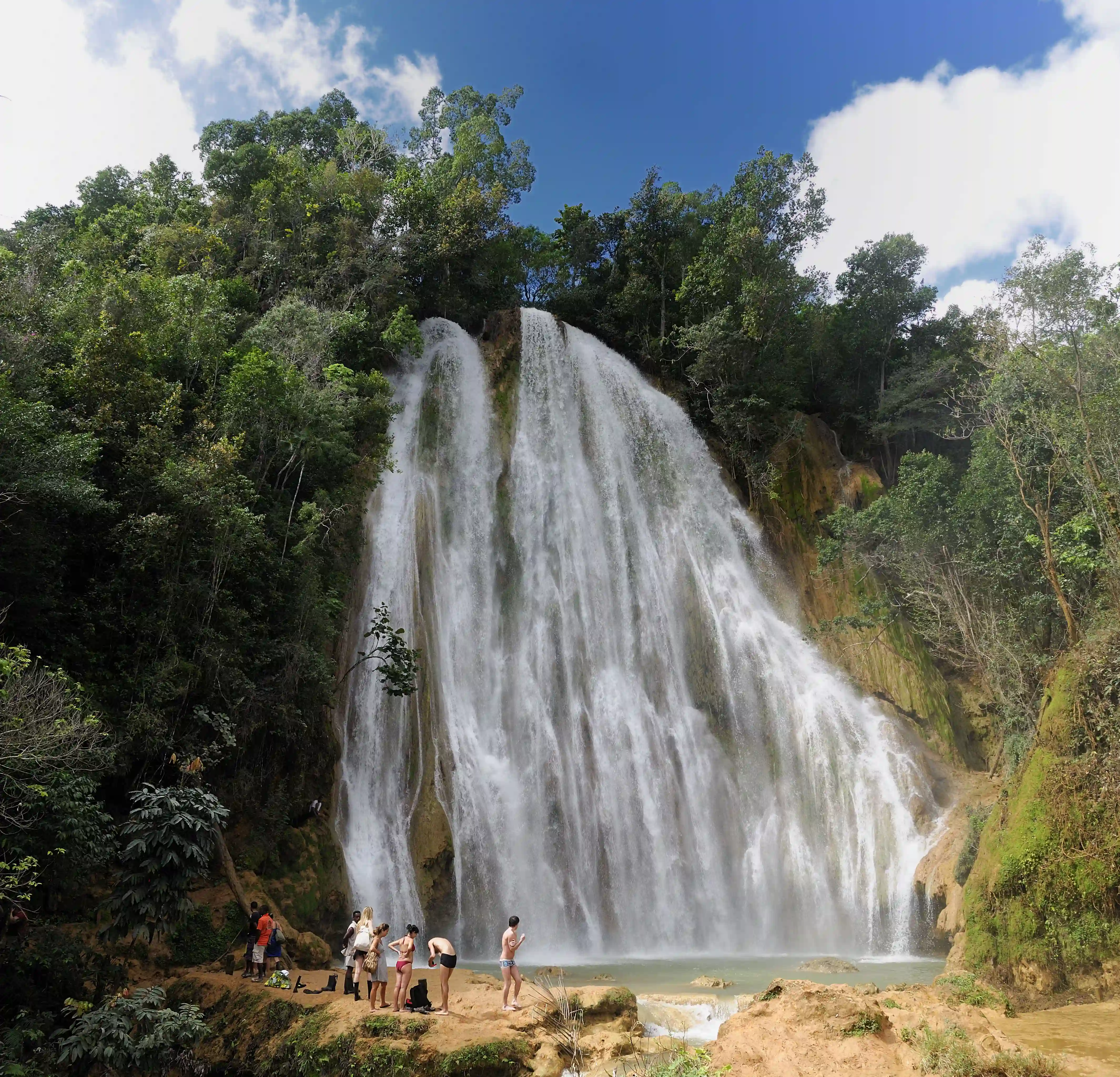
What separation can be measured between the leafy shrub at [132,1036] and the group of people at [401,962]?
5.77ft

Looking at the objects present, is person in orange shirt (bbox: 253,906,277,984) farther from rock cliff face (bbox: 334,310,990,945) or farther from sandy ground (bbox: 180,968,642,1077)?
rock cliff face (bbox: 334,310,990,945)

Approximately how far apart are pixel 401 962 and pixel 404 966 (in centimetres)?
6

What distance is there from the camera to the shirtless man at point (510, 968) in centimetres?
905

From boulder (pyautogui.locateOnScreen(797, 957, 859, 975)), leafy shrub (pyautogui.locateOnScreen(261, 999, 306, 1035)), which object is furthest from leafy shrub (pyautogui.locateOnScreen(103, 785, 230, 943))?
boulder (pyautogui.locateOnScreen(797, 957, 859, 975))

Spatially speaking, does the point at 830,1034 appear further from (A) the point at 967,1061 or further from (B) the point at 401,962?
(B) the point at 401,962

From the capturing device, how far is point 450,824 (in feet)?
53.3

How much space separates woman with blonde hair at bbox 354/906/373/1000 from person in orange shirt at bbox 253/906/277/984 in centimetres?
140

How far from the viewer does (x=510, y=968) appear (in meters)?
9.22

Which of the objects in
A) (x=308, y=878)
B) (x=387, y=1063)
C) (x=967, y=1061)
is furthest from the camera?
(x=308, y=878)

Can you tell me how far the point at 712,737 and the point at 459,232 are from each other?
18728mm

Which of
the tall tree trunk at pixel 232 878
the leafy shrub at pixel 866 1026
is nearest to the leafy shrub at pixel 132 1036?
the tall tree trunk at pixel 232 878

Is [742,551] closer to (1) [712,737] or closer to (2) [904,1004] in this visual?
(1) [712,737]

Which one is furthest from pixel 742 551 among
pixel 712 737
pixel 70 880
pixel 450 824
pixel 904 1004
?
pixel 70 880

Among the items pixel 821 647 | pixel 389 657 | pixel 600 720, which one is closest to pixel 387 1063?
pixel 389 657
